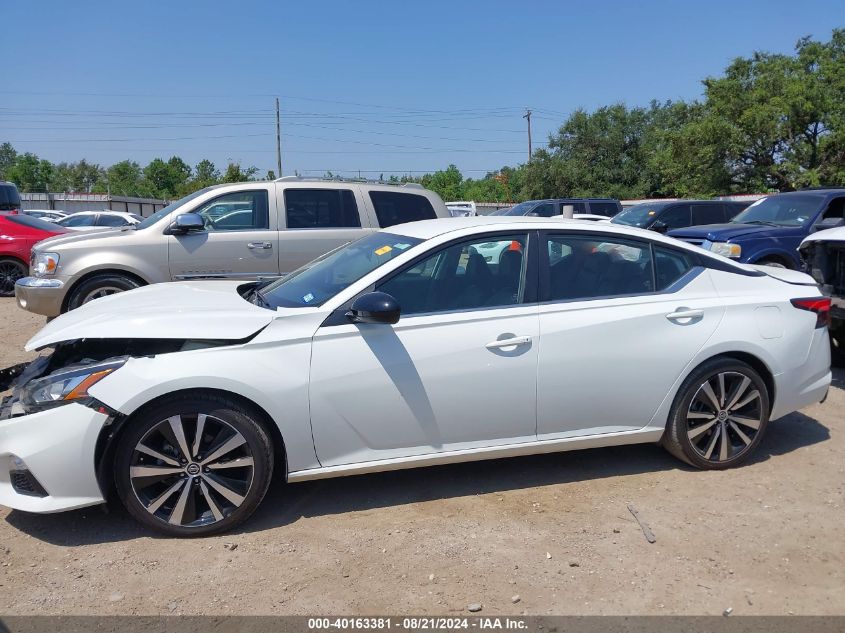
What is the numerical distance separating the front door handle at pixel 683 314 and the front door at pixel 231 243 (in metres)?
4.88

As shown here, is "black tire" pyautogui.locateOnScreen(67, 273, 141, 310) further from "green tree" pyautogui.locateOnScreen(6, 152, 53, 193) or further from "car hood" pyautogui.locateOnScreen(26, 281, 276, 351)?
"green tree" pyautogui.locateOnScreen(6, 152, 53, 193)

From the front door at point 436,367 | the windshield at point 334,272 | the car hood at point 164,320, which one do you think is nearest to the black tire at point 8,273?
the car hood at point 164,320

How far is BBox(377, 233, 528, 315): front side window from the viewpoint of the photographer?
3.89 meters

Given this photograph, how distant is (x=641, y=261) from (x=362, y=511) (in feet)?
7.61

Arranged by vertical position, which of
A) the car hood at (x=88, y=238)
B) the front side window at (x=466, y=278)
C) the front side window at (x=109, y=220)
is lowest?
the front side window at (x=466, y=278)

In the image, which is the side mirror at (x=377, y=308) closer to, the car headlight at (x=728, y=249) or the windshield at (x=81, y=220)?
the car headlight at (x=728, y=249)

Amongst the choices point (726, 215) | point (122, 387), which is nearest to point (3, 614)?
point (122, 387)

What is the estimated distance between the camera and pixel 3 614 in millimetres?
2939

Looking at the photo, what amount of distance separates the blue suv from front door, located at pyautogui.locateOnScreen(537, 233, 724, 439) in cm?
530

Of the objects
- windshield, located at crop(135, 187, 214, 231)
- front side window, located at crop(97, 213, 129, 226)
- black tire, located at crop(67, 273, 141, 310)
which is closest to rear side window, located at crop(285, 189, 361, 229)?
windshield, located at crop(135, 187, 214, 231)

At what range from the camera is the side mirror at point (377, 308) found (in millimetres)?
3559

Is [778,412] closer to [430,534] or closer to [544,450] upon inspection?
[544,450]

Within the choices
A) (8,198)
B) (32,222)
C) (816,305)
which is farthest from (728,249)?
(8,198)

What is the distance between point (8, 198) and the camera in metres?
18.1
